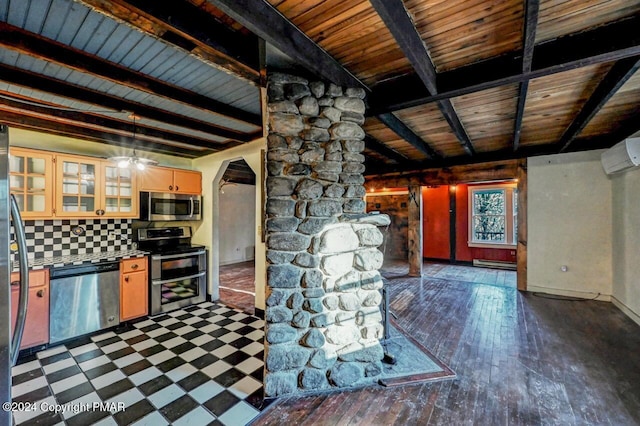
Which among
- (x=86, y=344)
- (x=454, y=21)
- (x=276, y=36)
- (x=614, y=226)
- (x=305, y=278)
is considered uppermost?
(x=454, y=21)

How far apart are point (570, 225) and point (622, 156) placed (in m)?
1.41

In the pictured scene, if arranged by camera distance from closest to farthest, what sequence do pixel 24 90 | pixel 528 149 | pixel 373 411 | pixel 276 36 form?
1. pixel 276 36
2. pixel 373 411
3. pixel 24 90
4. pixel 528 149

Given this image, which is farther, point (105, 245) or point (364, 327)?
point (105, 245)

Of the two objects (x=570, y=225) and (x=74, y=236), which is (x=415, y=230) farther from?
(x=74, y=236)

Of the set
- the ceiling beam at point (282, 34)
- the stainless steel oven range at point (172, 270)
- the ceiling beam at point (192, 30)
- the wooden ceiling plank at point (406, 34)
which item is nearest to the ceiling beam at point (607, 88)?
the wooden ceiling plank at point (406, 34)

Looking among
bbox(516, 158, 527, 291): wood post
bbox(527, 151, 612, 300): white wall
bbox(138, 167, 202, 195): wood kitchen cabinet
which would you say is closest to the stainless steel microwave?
bbox(138, 167, 202, 195): wood kitchen cabinet

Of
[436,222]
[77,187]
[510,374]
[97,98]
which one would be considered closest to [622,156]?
[510,374]

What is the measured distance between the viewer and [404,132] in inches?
134

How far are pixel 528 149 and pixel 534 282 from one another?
2.30 m

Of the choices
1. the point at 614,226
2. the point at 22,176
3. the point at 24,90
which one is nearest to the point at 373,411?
the point at 24,90

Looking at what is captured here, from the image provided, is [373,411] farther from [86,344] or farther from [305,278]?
[86,344]

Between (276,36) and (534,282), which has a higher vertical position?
(276,36)

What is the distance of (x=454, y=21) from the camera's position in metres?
1.55

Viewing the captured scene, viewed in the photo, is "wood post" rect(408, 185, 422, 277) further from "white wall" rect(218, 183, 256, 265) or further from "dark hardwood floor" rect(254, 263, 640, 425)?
"white wall" rect(218, 183, 256, 265)
